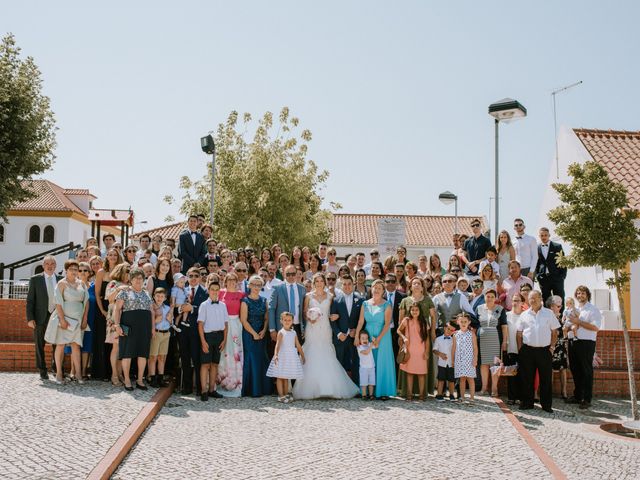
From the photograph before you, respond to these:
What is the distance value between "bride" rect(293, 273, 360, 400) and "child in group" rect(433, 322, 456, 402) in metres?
1.45

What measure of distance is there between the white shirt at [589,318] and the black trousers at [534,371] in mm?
996

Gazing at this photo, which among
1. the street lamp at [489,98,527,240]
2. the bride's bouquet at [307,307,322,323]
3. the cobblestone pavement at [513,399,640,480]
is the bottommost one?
the cobblestone pavement at [513,399,640,480]

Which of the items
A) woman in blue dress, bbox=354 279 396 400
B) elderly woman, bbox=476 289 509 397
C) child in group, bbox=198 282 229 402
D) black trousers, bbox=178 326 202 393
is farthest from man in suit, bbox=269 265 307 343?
elderly woman, bbox=476 289 509 397

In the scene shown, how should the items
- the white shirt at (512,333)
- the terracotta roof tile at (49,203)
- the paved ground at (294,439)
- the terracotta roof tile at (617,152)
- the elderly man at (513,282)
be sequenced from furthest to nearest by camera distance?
the terracotta roof tile at (49,203)
the terracotta roof tile at (617,152)
the elderly man at (513,282)
the white shirt at (512,333)
the paved ground at (294,439)

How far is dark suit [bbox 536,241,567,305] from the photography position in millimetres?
13203

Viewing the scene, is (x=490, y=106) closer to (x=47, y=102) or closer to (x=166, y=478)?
(x=166, y=478)

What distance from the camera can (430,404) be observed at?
10703mm

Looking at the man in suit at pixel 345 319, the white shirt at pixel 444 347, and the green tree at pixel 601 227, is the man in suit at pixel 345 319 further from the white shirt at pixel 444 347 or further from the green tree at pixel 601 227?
the green tree at pixel 601 227

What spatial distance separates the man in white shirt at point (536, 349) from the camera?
34.8 ft

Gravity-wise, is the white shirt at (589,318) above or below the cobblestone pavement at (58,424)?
above

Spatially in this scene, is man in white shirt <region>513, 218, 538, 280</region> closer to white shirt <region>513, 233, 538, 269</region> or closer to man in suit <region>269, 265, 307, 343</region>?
white shirt <region>513, 233, 538, 269</region>

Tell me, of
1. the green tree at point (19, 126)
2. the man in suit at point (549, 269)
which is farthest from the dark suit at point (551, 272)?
the green tree at point (19, 126)

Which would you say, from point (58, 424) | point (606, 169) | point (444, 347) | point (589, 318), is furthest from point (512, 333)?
point (606, 169)

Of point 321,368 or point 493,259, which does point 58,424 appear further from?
point 493,259
